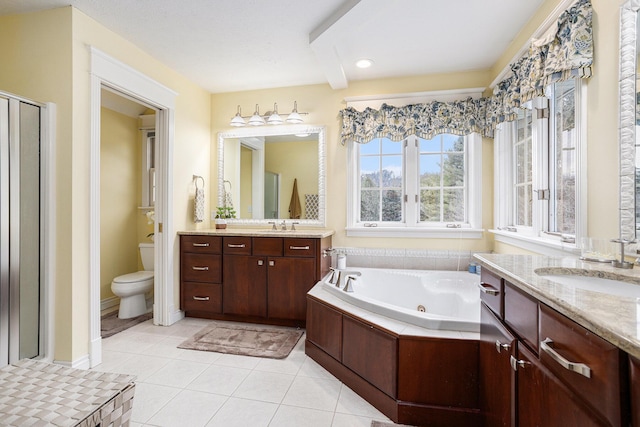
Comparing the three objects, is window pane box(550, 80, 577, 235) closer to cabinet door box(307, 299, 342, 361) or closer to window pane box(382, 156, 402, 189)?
window pane box(382, 156, 402, 189)

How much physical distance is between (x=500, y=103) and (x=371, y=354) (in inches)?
88.7

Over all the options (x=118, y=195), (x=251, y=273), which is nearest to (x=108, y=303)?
(x=118, y=195)

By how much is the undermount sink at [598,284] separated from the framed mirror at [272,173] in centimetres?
225

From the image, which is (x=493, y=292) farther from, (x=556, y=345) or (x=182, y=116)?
(x=182, y=116)

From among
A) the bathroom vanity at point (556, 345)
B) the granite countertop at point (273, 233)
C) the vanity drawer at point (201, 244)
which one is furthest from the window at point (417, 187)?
the bathroom vanity at point (556, 345)

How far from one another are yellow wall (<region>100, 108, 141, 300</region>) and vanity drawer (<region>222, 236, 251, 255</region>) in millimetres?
1518

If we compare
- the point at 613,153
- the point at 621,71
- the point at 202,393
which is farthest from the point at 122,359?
the point at 621,71

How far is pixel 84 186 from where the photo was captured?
2.10 meters

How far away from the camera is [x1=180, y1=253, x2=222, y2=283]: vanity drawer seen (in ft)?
9.86

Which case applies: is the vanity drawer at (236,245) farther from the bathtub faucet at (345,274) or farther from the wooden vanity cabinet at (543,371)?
the wooden vanity cabinet at (543,371)

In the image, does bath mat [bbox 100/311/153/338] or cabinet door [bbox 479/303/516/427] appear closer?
cabinet door [bbox 479/303/516/427]

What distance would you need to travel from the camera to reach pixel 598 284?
1199 mm

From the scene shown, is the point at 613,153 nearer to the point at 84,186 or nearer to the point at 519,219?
the point at 519,219


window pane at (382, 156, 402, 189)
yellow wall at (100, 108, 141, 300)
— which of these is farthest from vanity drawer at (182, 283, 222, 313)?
window pane at (382, 156, 402, 189)
